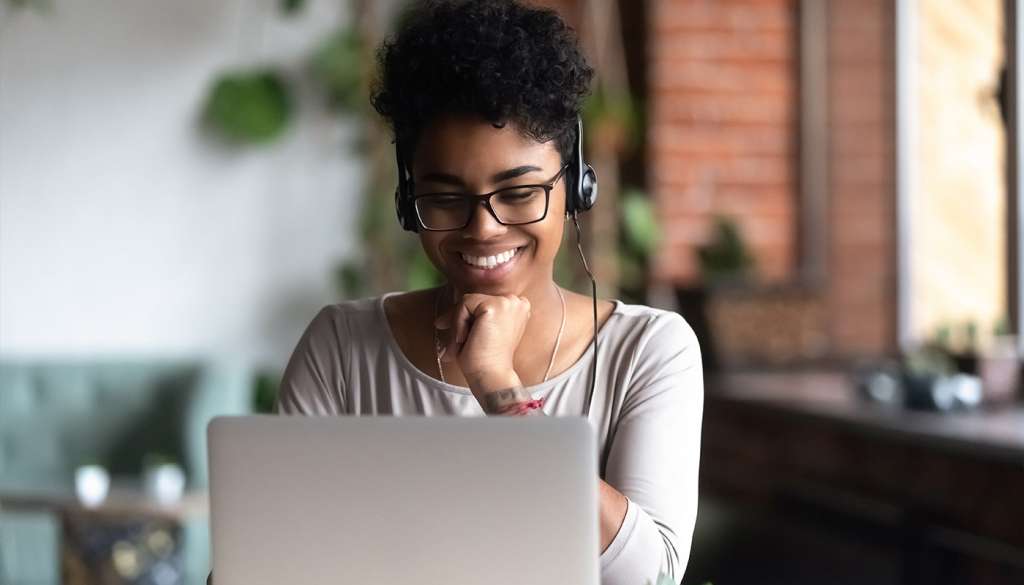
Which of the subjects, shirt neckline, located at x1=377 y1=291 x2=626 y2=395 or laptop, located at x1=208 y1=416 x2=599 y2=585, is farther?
shirt neckline, located at x1=377 y1=291 x2=626 y2=395

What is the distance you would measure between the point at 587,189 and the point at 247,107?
3761 mm

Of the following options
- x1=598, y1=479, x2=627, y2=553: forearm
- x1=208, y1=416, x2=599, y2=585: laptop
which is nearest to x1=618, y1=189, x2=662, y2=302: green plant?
x1=598, y1=479, x2=627, y2=553: forearm

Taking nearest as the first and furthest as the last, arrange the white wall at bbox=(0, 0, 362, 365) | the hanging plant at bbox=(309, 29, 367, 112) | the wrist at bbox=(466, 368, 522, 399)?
the wrist at bbox=(466, 368, 522, 399)
the white wall at bbox=(0, 0, 362, 365)
the hanging plant at bbox=(309, 29, 367, 112)

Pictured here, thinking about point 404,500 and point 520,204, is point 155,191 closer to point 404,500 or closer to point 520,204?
point 520,204

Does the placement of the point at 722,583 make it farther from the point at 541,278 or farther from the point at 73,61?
the point at 73,61

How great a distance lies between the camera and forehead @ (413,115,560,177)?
1.31 m

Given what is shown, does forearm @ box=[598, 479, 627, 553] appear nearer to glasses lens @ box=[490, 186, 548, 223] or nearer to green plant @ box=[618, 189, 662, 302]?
glasses lens @ box=[490, 186, 548, 223]

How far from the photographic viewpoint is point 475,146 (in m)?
1.31

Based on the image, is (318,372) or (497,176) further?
(318,372)

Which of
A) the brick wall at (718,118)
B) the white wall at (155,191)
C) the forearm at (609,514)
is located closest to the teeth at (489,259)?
the forearm at (609,514)

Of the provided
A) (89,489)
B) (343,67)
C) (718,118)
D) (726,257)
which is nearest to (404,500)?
(89,489)

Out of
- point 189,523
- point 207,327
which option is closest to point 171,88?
point 207,327

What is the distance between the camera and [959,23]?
405 centimetres

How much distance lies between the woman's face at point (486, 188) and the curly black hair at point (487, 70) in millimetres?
16
